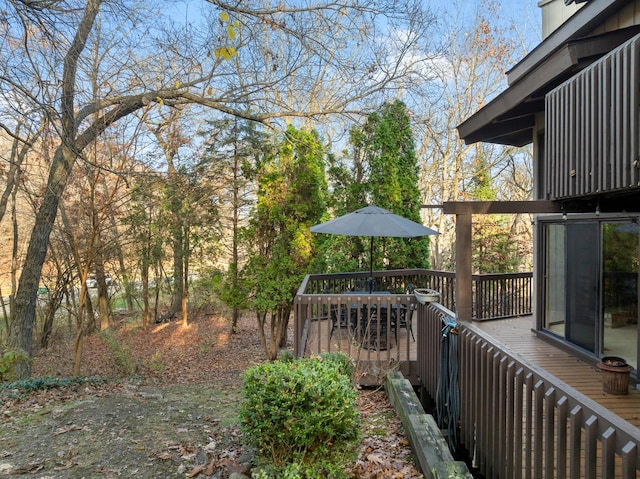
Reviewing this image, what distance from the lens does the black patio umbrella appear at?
648 centimetres

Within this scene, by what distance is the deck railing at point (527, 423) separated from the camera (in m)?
1.90

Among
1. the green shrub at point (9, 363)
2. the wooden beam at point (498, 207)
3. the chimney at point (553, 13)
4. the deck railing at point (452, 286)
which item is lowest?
the green shrub at point (9, 363)

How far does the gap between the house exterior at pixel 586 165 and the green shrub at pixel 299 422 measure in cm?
269

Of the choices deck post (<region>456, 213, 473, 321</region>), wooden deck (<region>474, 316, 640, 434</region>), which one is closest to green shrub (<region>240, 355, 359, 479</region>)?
wooden deck (<region>474, 316, 640, 434</region>)

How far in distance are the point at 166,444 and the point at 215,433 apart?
1.53ft

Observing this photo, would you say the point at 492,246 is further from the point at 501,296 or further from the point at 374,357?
the point at 374,357

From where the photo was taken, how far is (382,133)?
999 cm

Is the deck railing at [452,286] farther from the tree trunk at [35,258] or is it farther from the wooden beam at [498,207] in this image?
the tree trunk at [35,258]

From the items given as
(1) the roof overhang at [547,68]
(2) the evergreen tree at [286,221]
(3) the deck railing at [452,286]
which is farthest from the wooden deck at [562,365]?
(2) the evergreen tree at [286,221]

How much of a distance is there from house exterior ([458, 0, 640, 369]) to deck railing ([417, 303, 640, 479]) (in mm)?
1686

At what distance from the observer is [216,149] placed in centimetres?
1424

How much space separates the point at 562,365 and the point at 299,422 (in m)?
4.14

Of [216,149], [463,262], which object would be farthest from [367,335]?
[216,149]

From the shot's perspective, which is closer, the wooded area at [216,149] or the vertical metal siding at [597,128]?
the vertical metal siding at [597,128]
